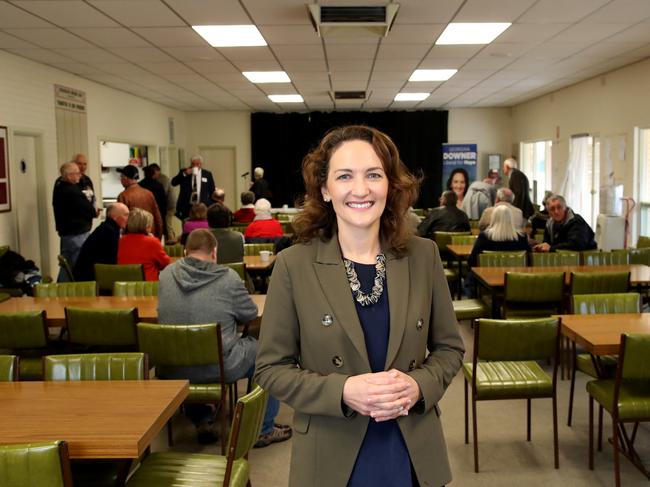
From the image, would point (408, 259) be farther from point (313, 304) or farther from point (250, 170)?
point (250, 170)

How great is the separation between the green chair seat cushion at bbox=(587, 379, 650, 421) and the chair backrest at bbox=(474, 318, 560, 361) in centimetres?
30

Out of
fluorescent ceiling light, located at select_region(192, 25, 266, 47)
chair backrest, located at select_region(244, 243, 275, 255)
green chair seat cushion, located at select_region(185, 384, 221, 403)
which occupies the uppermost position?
fluorescent ceiling light, located at select_region(192, 25, 266, 47)

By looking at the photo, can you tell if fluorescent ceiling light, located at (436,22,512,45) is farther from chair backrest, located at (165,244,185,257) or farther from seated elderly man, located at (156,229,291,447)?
seated elderly man, located at (156,229,291,447)

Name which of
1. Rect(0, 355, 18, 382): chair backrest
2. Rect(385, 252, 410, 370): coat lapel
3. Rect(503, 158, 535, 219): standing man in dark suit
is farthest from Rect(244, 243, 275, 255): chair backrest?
Rect(385, 252, 410, 370): coat lapel

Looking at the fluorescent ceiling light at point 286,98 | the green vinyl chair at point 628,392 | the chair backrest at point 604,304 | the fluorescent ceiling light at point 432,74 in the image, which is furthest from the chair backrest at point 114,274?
the fluorescent ceiling light at point 286,98

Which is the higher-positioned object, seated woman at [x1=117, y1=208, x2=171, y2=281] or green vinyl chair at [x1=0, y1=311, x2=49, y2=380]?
seated woman at [x1=117, y1=208, x2=171, y2=281]

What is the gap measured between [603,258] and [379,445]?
507 centimetres

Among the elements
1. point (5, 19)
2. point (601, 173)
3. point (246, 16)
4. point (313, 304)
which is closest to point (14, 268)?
point (5, 19)

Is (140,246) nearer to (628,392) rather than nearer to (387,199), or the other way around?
(628,392)

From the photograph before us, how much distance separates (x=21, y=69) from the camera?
319 inches

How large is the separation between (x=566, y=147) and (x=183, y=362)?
10.2m

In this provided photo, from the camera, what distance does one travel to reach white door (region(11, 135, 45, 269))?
813 cm

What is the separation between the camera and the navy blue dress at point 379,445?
1662 mm

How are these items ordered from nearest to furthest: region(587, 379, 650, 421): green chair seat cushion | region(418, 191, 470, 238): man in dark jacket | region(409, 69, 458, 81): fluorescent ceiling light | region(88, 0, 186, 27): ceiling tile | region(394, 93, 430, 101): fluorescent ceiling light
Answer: region(587, 379, 650, 421): green chair seat cushion, region(88, 0, 186, 27): ceiling tile, region(418, 191, 470, 238): man in dark jacket, region(409, 69, 458, 81): fluorescent ceiling light, region(394, 93, 430, 101): fluorescent ceiling light
